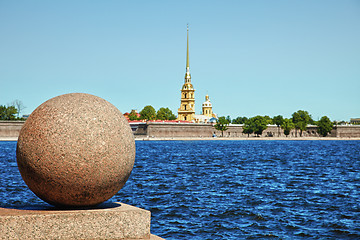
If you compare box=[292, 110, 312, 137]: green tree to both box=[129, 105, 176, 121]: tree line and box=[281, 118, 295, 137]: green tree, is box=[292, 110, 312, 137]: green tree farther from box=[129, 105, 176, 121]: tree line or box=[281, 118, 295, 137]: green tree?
box=[129, 105, 176, 121]: tree line

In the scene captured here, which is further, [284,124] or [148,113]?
[148,113]

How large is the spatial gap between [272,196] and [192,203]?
370 centimetres

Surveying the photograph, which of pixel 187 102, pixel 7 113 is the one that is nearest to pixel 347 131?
pixel 187 102

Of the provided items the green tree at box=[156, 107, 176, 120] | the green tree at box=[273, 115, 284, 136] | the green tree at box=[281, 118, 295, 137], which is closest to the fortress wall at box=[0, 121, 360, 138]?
the green tree at box=[273, 115, 284, 136]

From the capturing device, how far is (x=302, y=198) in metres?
16.9

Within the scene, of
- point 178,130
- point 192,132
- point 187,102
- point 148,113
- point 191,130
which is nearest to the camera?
point 178,130

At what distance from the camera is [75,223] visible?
621cm

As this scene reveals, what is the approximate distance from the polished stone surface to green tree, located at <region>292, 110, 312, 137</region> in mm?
141074

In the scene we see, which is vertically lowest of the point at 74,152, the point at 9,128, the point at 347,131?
the point at 74,152

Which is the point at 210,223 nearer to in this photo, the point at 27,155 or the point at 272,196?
the point at 272,196

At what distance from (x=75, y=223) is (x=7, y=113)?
369ft

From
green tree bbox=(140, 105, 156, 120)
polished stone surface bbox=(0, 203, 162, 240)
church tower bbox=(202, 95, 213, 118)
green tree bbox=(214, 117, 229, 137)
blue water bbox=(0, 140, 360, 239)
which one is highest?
church tower bbox=(202, 95, 213, 118)

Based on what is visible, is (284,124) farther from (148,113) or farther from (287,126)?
(148,113)

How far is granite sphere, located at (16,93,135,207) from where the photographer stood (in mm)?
6320
